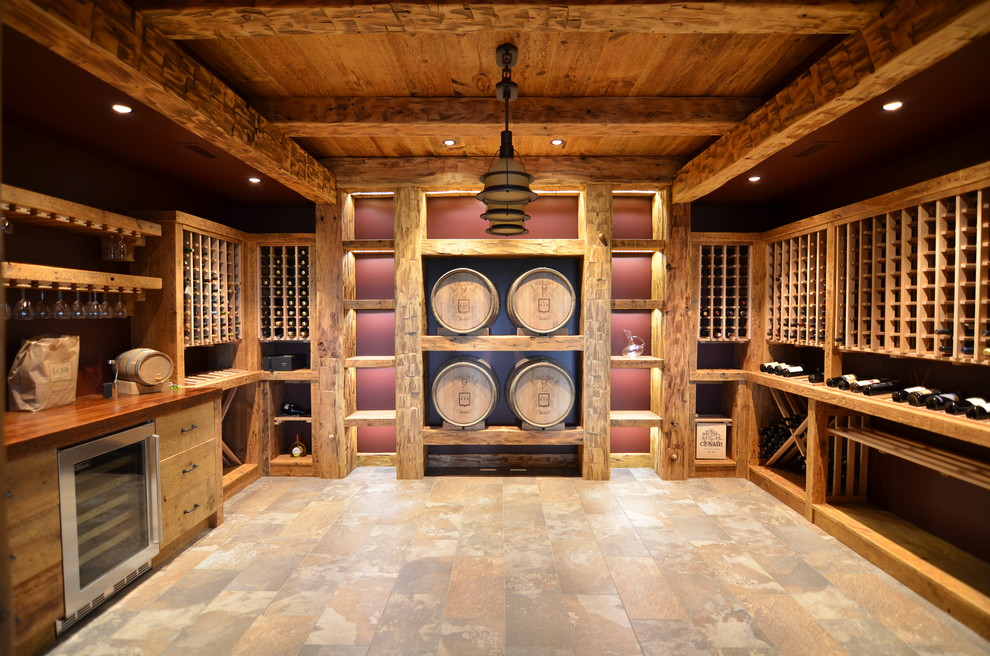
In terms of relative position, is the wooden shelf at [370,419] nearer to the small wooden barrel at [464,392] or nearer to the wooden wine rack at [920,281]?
the small wooden barrel at [464,392]

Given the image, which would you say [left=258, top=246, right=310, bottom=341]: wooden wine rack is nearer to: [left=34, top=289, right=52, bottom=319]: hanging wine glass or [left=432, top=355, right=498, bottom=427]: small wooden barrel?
[left=432, top=355, right=498, bottom=427]: small wooden barrel

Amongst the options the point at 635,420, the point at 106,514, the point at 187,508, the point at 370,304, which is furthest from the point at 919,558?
the point at 106,514

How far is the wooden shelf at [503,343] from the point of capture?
15.6 feet

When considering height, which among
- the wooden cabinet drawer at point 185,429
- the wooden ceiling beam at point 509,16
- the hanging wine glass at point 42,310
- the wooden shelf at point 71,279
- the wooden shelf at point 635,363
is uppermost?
the wooden ceiling beam at point 509,16

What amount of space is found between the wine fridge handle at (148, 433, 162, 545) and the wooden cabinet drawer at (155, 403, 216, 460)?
5 centimetres

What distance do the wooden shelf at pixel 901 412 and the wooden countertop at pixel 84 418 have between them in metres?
4.39

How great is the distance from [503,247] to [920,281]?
2933mm

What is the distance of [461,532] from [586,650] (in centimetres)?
141

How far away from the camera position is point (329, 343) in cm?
494

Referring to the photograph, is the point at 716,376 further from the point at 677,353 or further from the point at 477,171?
the point at 477,171

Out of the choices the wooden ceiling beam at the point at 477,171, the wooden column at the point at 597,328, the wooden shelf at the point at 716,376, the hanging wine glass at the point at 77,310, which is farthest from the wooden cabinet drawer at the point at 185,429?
the wooden shelf at the point at 716,376

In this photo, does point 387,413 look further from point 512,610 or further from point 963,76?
point 963,76

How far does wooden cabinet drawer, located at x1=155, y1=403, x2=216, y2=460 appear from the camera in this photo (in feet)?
11.0

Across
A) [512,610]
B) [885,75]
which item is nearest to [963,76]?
[885,75]
